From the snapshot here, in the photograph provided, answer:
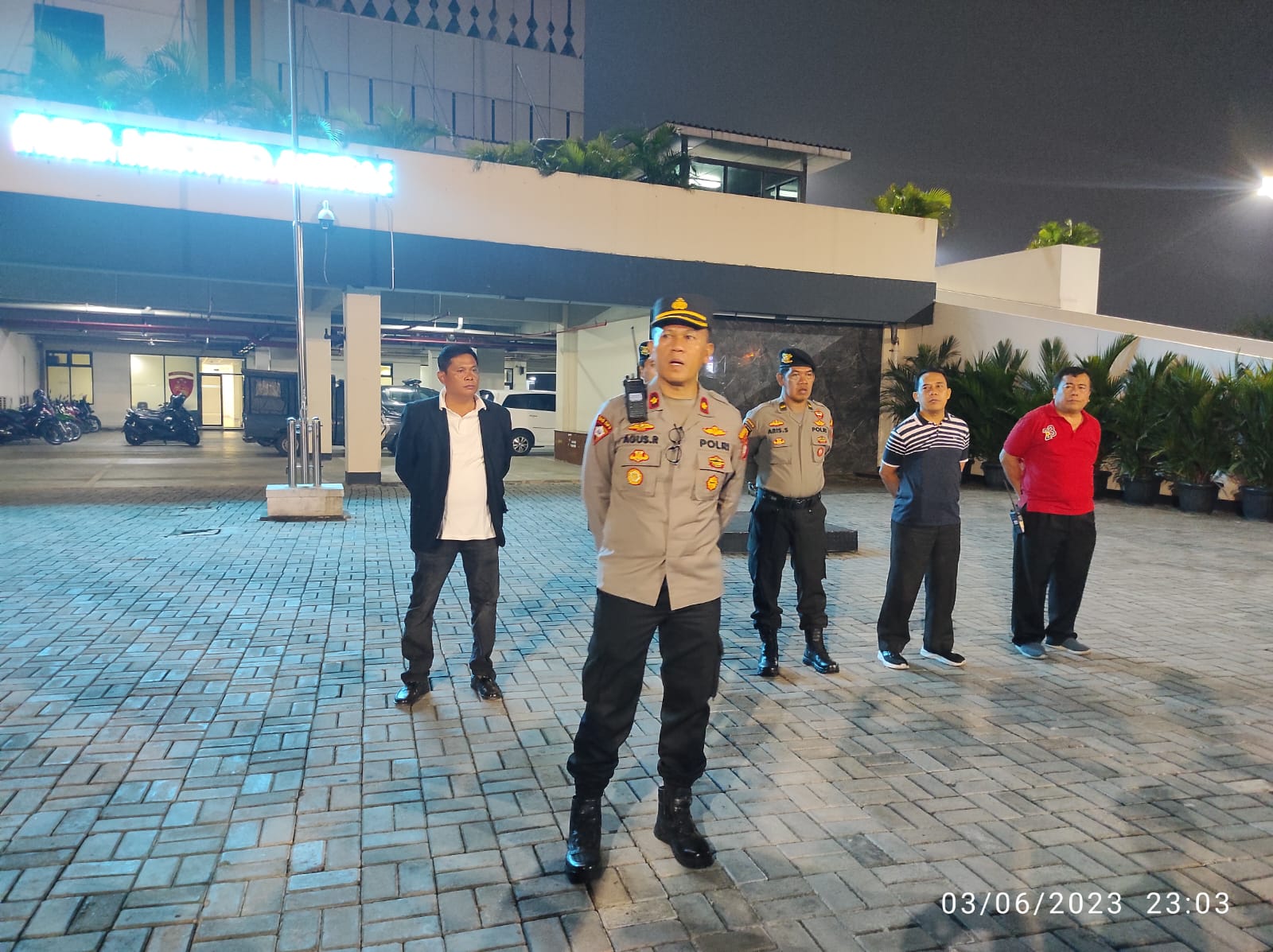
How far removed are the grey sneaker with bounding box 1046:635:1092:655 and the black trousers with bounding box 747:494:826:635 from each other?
180 centimetres

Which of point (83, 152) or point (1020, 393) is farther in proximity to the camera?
point (1020, 393)

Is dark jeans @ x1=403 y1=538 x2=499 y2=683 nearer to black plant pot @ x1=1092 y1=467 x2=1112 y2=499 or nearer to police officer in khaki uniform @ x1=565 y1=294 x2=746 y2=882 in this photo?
police officer in khaki uniform @ x1=565 y1=294 x2=746 y2=882

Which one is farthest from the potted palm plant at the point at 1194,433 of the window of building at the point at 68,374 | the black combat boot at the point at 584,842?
the window of building at the point at 68,374

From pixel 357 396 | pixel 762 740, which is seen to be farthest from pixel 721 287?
pixel 762 740

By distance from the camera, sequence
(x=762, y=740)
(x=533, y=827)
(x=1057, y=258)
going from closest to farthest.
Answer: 1. (x=533, y=827)
2. (x=762, y=740)
3. (x=1057, y=258)

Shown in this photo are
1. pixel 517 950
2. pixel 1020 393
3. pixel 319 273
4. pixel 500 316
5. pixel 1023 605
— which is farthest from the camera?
pixel 500 316

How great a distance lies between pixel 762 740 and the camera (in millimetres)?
4039

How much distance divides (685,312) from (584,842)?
6.04ft

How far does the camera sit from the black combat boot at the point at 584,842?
2.82m

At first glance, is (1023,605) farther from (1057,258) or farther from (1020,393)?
(1057,258)

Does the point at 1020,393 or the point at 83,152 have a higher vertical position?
the point at 83,152

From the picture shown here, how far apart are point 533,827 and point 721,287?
1434cm

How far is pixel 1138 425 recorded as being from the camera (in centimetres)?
1352

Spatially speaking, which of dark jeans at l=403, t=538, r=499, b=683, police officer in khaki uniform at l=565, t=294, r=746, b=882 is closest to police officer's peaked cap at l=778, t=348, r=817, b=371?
dark jeans at l=403, t=538, r=499, b=683
